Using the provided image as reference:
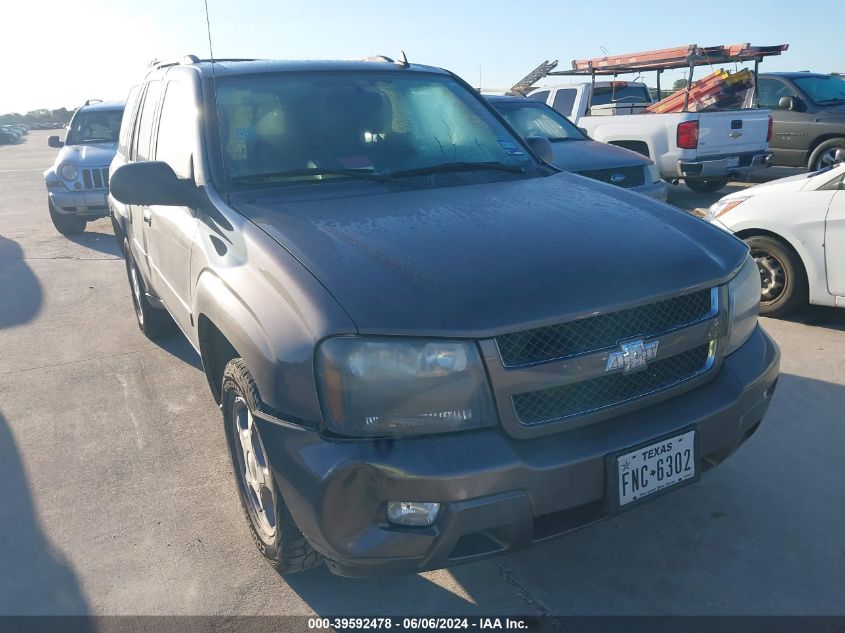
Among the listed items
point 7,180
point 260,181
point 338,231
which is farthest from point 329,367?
point 7,180

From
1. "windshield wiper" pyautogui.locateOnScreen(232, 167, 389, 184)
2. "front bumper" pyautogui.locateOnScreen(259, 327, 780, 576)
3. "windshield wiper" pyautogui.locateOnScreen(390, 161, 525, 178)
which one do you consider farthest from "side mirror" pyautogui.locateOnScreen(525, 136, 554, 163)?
"front bumper" pyautogui.locateOnScreen(259, 327, 780, 576)

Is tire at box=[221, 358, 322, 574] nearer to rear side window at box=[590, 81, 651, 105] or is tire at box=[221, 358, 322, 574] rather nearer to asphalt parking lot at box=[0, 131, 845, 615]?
asphalt parking lot at box=[0, 131, 845, 615]

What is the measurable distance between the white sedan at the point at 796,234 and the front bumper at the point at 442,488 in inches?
132

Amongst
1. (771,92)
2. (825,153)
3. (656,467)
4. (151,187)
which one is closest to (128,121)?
(151,187)

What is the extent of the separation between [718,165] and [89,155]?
8640 millimetres

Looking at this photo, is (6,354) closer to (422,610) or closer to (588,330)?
(422,610)

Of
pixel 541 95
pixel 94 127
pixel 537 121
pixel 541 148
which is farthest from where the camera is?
pixel 541 95

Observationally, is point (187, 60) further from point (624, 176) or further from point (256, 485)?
point (624, 176)

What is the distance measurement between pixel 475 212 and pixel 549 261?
1.74 ft

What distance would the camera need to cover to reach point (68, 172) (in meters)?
10.1

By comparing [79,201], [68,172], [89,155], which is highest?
[89,155]

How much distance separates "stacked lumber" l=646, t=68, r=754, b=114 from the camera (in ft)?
38.2

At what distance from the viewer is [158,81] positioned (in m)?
4.30

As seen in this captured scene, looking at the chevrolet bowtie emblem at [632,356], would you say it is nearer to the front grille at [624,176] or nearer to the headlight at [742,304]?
the headlight at [742,304]
